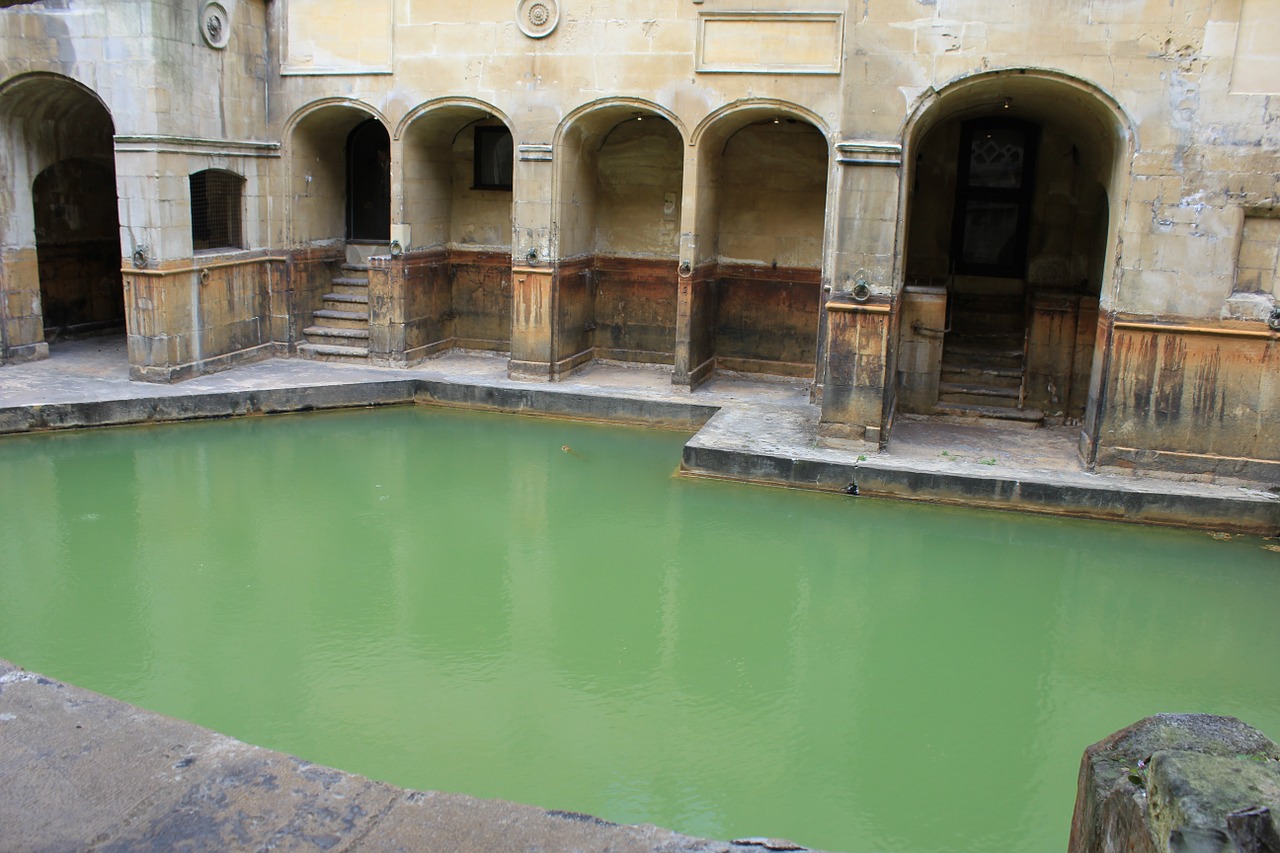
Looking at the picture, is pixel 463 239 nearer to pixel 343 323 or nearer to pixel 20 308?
pixel 343 323

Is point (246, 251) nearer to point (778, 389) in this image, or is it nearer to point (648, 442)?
point (648, 442)

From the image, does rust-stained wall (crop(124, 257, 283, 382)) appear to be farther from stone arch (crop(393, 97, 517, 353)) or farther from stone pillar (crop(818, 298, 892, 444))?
stone pillar (crop(818, 298, 892, 444))

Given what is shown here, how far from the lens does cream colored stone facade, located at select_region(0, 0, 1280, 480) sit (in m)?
9.80

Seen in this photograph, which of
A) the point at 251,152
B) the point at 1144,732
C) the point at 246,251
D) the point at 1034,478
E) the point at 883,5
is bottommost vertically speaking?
the point at 1034,478

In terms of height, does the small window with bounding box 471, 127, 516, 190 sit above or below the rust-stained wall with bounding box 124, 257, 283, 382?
above

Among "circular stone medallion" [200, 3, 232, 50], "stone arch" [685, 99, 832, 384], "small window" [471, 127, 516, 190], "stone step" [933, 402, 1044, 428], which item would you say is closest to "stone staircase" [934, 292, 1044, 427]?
"stone step" [933, 402, 1044, 428]

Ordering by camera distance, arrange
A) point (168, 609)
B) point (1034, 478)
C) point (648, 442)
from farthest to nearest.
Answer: point (648, 442)
point (1034, 478)
point (168, 609)

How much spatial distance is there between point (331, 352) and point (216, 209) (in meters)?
2.36

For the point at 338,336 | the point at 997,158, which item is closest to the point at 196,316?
the point at 338,336

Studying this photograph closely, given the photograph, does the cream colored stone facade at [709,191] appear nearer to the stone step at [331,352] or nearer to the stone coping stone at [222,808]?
the stone step at [331,352]

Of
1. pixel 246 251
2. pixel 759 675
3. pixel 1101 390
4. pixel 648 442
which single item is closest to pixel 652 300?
pixel 648 442

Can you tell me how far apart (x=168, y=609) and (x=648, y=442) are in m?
5.96

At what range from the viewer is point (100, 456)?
10883 mm

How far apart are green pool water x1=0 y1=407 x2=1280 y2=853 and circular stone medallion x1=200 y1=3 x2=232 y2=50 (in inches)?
204
